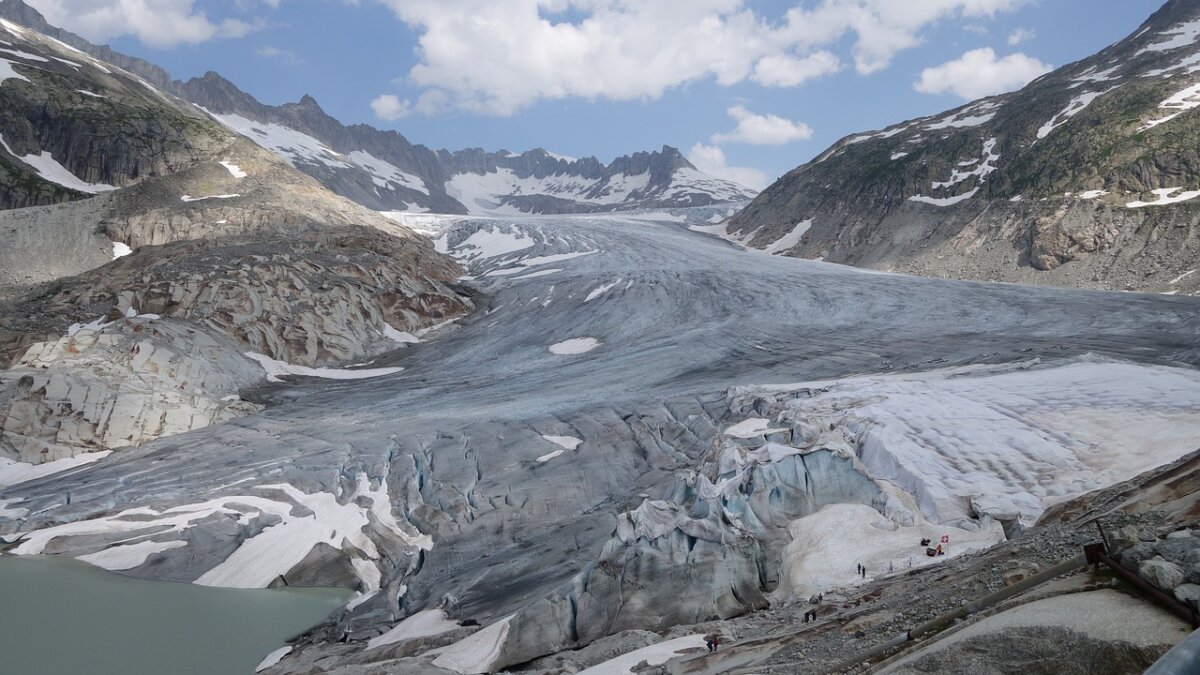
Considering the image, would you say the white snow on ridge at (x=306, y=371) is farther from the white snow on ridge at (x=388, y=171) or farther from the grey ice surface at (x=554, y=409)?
the white snow on ridge at (x=388, y=171)

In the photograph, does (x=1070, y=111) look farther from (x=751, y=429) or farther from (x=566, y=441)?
(x=566, y=441)

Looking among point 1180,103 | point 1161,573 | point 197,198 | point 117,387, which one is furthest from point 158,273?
point 1180,103

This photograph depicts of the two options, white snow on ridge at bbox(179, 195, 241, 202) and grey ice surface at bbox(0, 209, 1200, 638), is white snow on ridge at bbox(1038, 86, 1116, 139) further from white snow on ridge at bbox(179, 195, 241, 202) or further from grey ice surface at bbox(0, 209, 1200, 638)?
white snow on ridge at bbox(179, 195, 241, 202)

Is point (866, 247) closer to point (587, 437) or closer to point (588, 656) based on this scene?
point (587, 437)

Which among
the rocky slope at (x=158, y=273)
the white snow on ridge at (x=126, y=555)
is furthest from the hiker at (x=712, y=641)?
the rocky slope at (x=158, y=273)

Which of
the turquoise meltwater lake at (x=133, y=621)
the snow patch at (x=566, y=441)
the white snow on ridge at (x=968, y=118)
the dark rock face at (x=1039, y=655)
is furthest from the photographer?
the white snow on ridge at (x=968, y=118)

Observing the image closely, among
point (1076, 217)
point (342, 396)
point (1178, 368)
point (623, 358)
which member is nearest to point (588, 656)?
point (1178, 368)

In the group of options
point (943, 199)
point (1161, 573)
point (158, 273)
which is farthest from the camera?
point (943, 199)
